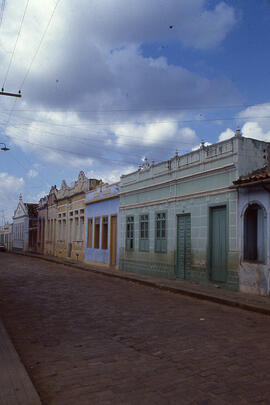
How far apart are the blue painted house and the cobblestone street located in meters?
11.6

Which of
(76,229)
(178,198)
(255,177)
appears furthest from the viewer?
(76,229)

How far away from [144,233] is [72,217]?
12.9 m

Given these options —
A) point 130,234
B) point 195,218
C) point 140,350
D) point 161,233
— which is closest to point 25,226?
point 130,234

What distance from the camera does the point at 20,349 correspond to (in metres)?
5.70

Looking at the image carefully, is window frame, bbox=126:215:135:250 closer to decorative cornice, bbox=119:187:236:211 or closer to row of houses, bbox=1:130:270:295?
row of houses, bbox=1:130:270:295

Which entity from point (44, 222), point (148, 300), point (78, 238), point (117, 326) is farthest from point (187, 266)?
point (44, 222)

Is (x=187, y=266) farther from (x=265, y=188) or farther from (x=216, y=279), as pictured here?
(x=265, y=188)

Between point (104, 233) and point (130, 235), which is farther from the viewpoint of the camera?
point (104, 233)

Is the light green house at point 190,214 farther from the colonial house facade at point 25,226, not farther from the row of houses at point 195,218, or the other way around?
the colonial house facade at point 25,226

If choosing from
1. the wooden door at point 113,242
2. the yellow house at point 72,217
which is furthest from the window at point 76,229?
the wooden door at point 113,242

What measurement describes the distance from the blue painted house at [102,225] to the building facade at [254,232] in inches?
396

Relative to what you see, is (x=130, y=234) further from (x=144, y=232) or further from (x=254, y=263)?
(x=254, y=263)

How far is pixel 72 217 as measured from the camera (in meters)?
30.1

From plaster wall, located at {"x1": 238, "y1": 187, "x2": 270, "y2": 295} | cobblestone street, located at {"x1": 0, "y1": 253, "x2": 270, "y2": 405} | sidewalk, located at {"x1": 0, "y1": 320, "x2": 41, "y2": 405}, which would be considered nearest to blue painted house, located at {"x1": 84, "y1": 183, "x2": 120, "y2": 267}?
plaster wall, located at {"x1": 238, "y1": 187, "x2": 270, "y2": 295}
